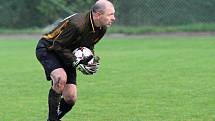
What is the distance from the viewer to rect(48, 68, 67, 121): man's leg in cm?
715

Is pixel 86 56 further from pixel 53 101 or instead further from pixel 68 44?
pixel 53 101

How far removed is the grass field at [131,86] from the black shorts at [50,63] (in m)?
0.78

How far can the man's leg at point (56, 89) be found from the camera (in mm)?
7152

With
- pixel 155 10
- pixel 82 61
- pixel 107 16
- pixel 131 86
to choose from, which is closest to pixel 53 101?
pixel 82 61

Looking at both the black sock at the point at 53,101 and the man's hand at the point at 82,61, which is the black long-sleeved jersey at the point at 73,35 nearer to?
the man's hand at the point at 82,61

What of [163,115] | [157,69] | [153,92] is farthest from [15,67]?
[163,115]

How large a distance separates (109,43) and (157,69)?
6.60 metres

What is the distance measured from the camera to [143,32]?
2242 cm

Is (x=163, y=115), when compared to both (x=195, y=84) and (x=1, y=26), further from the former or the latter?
(x=1, y=26)

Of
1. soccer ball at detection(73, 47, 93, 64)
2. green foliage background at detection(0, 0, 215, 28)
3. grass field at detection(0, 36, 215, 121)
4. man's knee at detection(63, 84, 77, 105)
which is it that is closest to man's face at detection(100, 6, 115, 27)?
soccer ball at detection(73, 47, 93, 64)

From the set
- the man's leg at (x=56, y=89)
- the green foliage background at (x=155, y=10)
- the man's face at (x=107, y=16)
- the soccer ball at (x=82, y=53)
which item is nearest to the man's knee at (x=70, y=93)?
the man's leg at (x=56, y=89)

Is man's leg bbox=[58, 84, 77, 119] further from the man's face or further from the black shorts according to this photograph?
the man's face

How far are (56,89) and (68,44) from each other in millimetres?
533

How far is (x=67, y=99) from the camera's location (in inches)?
300
